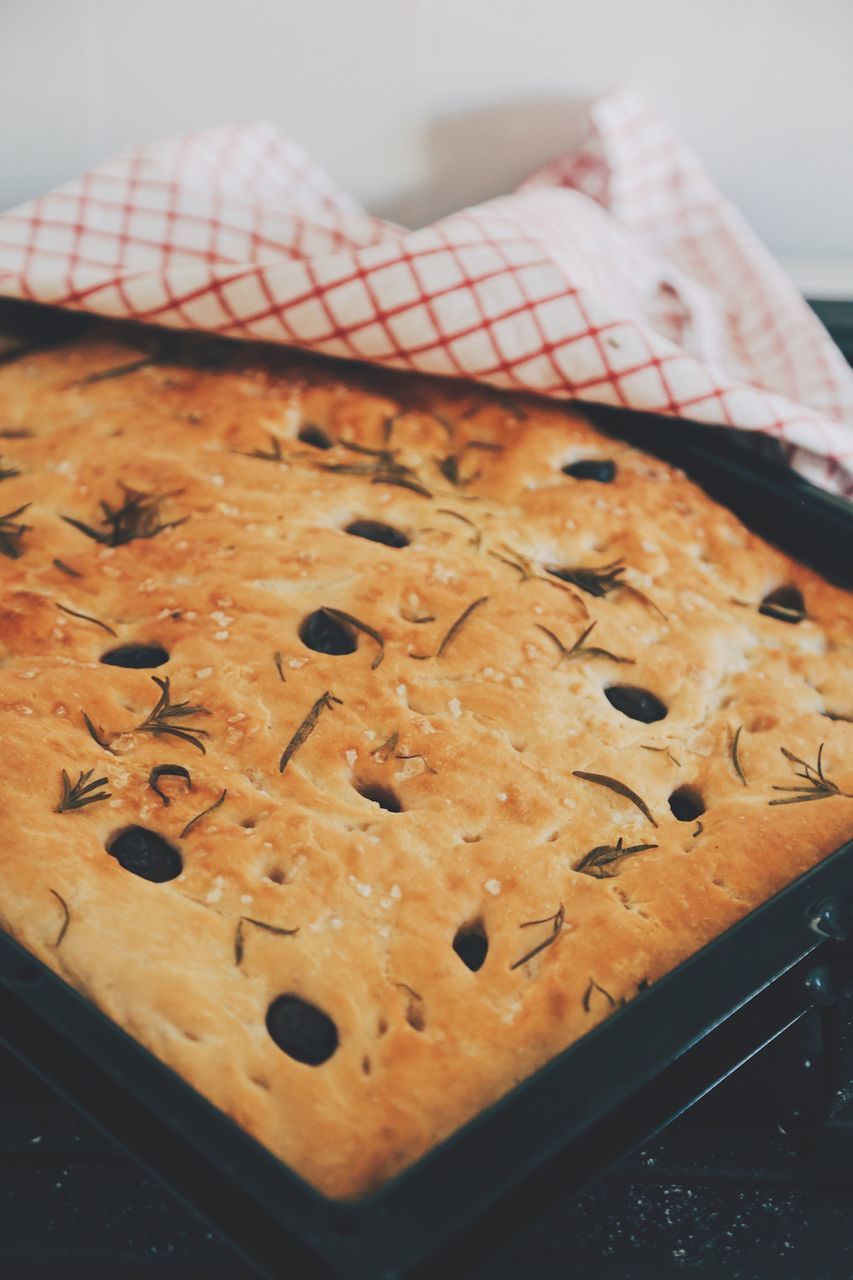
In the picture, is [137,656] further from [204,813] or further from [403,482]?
[403,482]

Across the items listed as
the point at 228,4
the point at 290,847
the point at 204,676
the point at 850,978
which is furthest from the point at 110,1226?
the point at 228,4

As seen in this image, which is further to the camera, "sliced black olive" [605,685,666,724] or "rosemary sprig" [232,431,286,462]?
"rosemary sprig" [232,431,286,462]

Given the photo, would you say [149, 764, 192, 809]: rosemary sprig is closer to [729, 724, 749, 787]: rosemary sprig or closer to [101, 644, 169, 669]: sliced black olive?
[101, 644, 169, 669]: sliced black olive

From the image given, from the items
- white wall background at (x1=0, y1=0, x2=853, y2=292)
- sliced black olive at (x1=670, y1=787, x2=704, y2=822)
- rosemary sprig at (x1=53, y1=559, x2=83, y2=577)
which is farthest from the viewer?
white wall background at (x1=0, y1=0, x2=853, y2=292)

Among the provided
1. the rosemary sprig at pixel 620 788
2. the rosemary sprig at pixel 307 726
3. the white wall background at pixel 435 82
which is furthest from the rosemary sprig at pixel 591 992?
the white wall background at pixel 435 82

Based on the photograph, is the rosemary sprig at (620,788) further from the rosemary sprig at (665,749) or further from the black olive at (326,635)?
the black olive at (326,635)

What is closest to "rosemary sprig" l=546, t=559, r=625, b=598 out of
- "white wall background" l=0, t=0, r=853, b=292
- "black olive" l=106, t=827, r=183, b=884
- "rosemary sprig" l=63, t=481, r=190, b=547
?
"rosemary sprig" l=63, t=481, r=190, b=547
